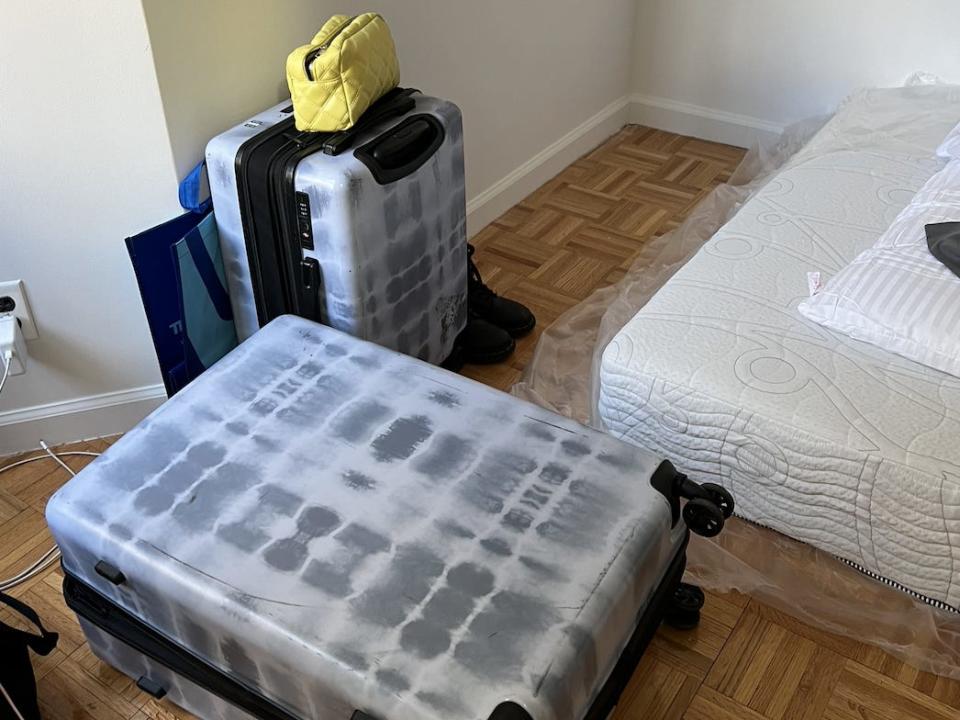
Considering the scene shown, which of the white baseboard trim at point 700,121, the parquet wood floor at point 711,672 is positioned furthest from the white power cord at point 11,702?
the white baseboard trim at point 700,121

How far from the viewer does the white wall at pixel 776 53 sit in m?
2.47

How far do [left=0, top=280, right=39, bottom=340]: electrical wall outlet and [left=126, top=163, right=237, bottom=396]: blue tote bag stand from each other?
0.74 feet

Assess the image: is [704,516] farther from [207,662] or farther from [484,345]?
[484,345]

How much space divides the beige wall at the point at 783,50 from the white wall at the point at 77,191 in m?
1.81

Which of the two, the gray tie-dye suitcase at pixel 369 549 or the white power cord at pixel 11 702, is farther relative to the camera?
the white power cord at pixel 11 702

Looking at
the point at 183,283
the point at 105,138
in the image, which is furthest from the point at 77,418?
the point at 105,138

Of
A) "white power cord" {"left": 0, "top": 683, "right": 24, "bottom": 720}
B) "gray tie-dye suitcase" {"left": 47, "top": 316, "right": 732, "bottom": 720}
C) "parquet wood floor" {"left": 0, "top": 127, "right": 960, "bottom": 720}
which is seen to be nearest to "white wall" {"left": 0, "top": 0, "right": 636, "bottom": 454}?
"parquet wood floor" {"left": 0, "top": 127, "right": 960, "bottom": 720}

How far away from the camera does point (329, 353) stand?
1.46 meters

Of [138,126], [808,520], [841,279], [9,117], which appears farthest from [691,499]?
[9,117]

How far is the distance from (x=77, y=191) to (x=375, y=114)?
512mm

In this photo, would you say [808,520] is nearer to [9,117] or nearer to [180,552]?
[180,552]

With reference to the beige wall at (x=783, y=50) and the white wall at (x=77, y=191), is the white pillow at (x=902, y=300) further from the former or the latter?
the white wall at (x=77, y=191)

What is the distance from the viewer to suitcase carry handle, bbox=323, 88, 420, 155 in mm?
1504

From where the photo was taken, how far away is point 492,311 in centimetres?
207
